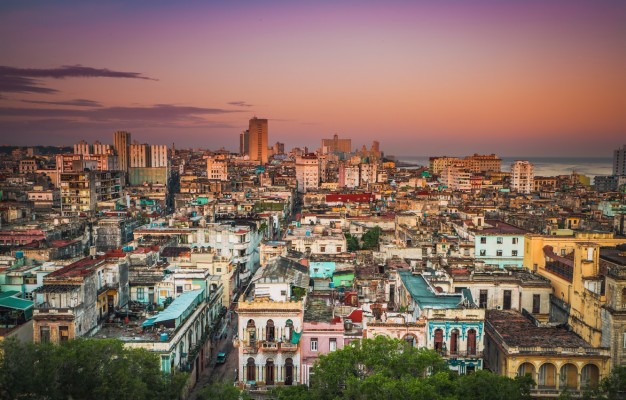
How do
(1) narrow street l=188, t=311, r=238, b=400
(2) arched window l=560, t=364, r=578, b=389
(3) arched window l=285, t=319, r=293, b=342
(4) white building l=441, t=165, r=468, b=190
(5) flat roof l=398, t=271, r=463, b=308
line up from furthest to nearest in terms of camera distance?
(4) white building l=441, t=165, r=468, b=190
(1) narrow street l=188, t=311, r=238, b=400
(5) flat roof l=398, t=271, r=463, b=308
(3) arched window l=285, t=319, r=293, b=342
(2) arched window l=560, t=364, r=578, b=389

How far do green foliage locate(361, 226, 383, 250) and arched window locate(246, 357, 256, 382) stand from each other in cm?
3912

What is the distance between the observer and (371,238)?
7675 centimetres

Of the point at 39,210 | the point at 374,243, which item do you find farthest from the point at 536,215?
the point at 39,210

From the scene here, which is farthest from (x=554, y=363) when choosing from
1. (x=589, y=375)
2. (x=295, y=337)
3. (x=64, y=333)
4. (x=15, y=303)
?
(x=15, y=303)

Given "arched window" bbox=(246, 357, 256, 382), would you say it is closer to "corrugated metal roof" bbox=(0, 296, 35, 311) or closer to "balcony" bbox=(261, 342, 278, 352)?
"balcony" bbox=(261, 342, 278, 352)

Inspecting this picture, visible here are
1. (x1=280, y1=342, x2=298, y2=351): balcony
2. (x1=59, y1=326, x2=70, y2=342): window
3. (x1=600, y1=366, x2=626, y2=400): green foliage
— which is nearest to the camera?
(x1=600, y1=366, x2=626, y2=400): green foliage

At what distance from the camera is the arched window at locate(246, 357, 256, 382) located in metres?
35.8

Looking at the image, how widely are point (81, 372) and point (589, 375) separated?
92.6 feet

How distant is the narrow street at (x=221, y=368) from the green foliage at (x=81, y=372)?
7.87m

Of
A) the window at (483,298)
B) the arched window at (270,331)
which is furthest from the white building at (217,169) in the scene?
the arched window at (270,331)

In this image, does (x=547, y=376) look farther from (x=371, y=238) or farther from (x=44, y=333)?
(x=371, y=238)

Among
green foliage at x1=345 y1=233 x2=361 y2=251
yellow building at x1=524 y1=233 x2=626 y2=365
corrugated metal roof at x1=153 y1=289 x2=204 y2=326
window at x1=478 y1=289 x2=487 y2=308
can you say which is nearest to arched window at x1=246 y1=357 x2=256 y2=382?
corrugated metal roof at x1=153 y1=289 x2=204 y2=326

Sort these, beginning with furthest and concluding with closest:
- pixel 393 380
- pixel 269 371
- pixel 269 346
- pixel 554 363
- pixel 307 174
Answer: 1. pixel 307 174
2. pixel 269 371
3. pixel 269 346
4. pixel 554 363
5. pixel 393 380

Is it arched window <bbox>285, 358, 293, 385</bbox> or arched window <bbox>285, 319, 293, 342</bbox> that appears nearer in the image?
arched window <bbox>285, 358, 293, 385</bbox>
